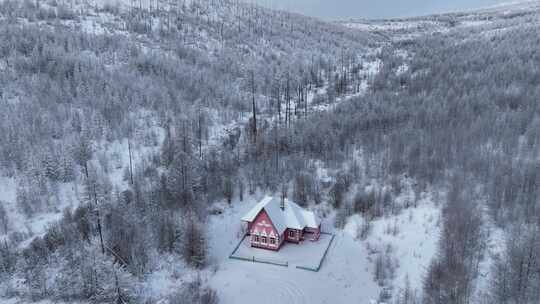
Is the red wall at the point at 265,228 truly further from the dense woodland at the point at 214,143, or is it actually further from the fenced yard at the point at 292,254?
the dense woodland at the point at 214,143

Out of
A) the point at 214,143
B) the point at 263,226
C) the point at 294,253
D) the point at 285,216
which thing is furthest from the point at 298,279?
the point at 214,143

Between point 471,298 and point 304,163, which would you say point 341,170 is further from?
point 471,298

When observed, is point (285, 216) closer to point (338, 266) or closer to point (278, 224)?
point (278, 224)

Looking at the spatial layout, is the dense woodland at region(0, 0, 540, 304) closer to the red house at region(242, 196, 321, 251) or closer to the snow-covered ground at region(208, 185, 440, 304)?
the snow-covered ground at region(208, 185, 440, 304)

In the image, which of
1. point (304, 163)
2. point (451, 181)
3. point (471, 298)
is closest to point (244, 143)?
point (304, 163)

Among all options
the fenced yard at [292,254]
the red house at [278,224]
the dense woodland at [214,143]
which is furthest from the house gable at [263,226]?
the dense woodland at [214,143]
